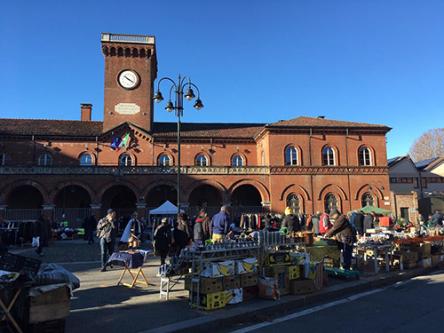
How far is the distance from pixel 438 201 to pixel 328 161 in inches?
700

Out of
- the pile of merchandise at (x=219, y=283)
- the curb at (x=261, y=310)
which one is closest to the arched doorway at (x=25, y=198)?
the pile of merchandise at (x=219, y=283)

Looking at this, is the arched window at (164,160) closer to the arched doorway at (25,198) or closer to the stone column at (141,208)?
the stone column at (141,208)

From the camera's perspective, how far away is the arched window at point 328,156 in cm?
3134

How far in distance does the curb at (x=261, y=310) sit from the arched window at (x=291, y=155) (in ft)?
70.8

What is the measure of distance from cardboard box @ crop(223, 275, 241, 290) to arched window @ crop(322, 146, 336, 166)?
25.9 meters

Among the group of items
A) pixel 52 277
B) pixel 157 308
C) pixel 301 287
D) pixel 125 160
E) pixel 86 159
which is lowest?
pixel 157 308

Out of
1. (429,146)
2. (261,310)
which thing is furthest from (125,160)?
(429,146)

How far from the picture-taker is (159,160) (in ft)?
104

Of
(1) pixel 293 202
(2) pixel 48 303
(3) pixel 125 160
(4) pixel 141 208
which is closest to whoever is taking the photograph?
(2) pixel 48 303

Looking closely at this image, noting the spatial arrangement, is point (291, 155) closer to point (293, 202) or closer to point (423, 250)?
point (293, 202)

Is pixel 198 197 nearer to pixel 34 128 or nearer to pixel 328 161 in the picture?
pixel 328 161

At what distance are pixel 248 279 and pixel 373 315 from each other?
236cm

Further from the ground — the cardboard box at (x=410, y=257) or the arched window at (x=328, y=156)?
the arched window at (x=328, y=156)

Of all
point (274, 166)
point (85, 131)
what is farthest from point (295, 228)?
point (85, 131)
